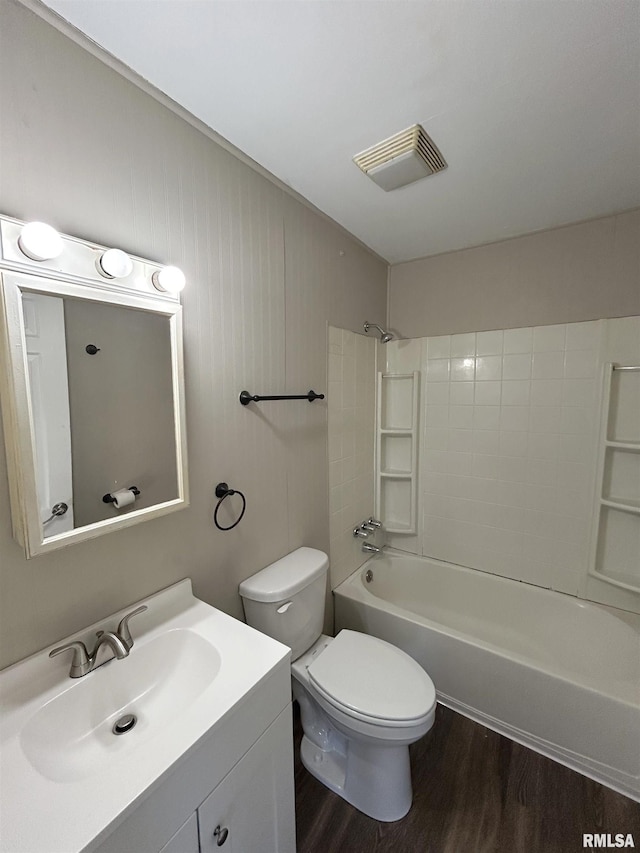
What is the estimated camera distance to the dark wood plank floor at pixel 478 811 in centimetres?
121

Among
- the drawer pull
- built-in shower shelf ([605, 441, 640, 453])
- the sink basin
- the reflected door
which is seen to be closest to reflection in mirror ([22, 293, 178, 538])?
the reflected door

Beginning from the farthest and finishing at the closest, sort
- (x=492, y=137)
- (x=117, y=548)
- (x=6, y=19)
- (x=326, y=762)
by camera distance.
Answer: (x=326, y=762) → (x=492, y=137) → (x=117, y=548) → (x=6, y=19)

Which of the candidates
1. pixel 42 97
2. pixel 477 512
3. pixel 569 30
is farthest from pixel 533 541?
pixel 42 97

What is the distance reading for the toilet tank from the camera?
1328 mm

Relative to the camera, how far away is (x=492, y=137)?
3.87ft

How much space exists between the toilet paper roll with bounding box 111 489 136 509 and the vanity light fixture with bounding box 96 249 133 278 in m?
0.58

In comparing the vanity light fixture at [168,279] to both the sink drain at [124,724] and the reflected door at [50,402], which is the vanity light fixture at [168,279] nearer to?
the reflected door at [50,402]

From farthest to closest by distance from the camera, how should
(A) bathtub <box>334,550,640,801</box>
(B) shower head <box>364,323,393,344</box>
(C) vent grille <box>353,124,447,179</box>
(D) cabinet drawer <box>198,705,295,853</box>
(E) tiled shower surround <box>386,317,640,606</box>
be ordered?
(B) shower head <box>364,323,393,344</box> → (E) tiled shower surround <box>386,317,640,606</box> → (A) bathtub <box>334,550,640,801</box> → (C) vent grille <box>353,124,447,179</box> → (D) cabinet drawer <box>198,705,295,853</box>

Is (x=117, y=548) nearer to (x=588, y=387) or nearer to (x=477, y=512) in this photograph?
(x=477, y=512)

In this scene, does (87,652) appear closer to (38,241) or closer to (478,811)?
(38,241)

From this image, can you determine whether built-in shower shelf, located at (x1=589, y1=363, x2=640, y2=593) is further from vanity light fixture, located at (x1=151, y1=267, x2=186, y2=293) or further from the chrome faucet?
the chrome faucet

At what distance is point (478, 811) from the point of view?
51.1 inches

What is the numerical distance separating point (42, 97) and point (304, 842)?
7.61 feet

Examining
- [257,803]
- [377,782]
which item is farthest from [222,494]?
[377,782]
